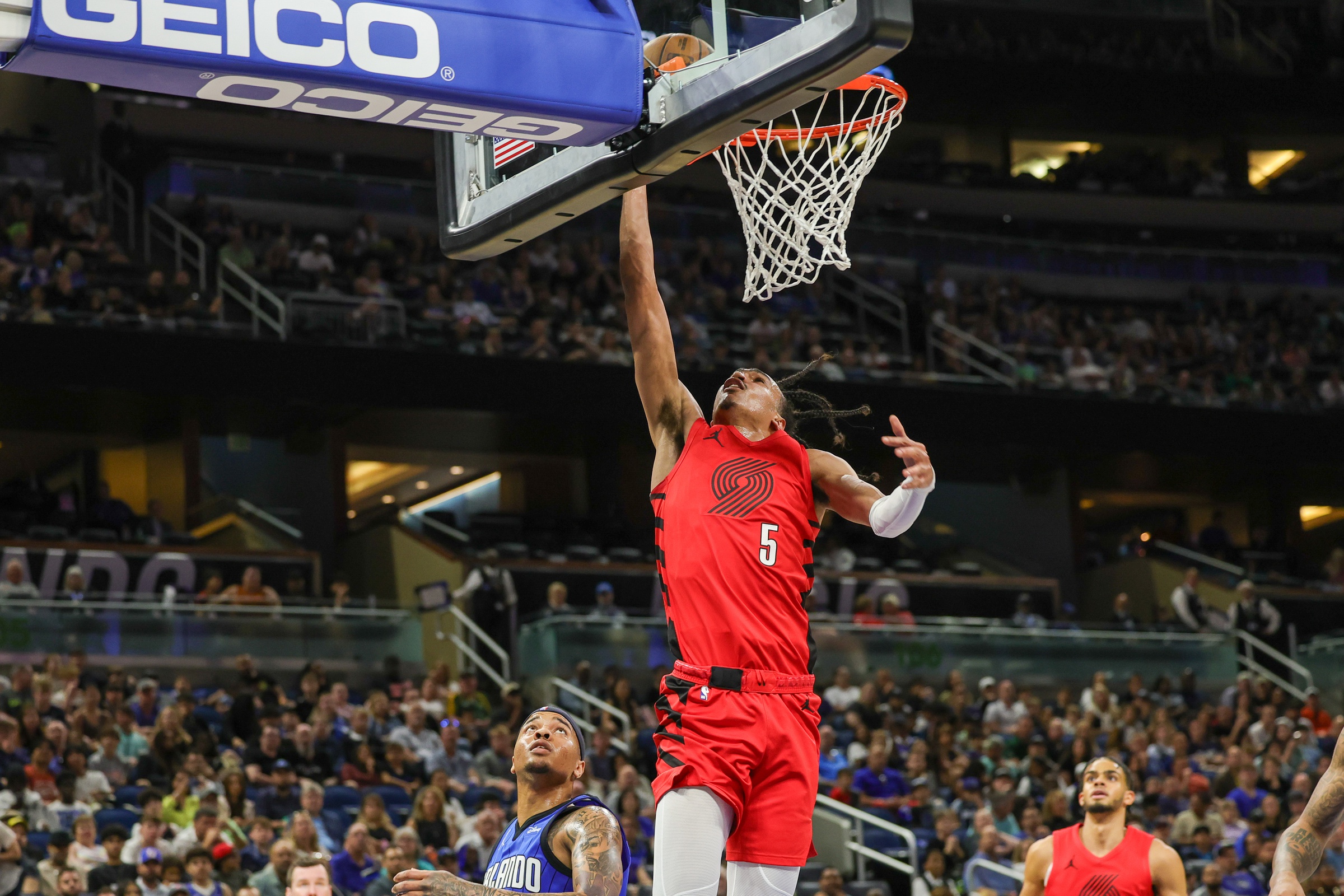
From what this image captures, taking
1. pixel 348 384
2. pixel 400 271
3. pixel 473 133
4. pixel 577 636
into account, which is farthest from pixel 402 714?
pixel 473 133

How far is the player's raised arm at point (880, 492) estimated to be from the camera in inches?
182

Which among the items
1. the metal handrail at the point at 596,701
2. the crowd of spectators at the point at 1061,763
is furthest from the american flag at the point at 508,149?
the metal handrail at the point at 596,701

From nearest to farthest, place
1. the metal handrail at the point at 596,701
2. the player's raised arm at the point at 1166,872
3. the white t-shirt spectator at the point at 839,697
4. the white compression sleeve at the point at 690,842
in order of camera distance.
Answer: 1. the white compression sleeve at the point at 690,842
2. the player's raised arm at the point at 1166,872
3. the metal handrail at the point at 596,701
4. the white t-shirt spectator at the point at 839,697

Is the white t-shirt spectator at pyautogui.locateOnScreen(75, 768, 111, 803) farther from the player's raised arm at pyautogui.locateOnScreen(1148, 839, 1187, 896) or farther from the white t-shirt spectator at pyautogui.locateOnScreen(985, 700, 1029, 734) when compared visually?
the white t-shirt spectator at pyautogui.locateOnScreen(985, 700, 1029, 734)

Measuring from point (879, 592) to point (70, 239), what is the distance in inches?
414

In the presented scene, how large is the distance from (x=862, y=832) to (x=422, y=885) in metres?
9.86

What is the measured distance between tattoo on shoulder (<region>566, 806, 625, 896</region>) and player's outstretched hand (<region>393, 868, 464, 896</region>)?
21.9 inches

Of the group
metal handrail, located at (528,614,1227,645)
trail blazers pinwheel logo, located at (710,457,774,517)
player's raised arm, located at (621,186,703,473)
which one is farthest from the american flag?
metal handrail, located at (528,614,1227,645)

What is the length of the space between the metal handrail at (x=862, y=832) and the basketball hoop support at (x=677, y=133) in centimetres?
854

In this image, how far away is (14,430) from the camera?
22922mm

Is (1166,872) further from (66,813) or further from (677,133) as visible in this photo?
(66,813)

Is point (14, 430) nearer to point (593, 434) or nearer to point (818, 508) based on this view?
point (593, 434)

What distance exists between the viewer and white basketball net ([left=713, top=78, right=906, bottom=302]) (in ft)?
18.7

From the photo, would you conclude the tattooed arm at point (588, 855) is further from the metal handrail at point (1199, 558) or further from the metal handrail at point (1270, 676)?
the metal handrail at point (1199, 558)
